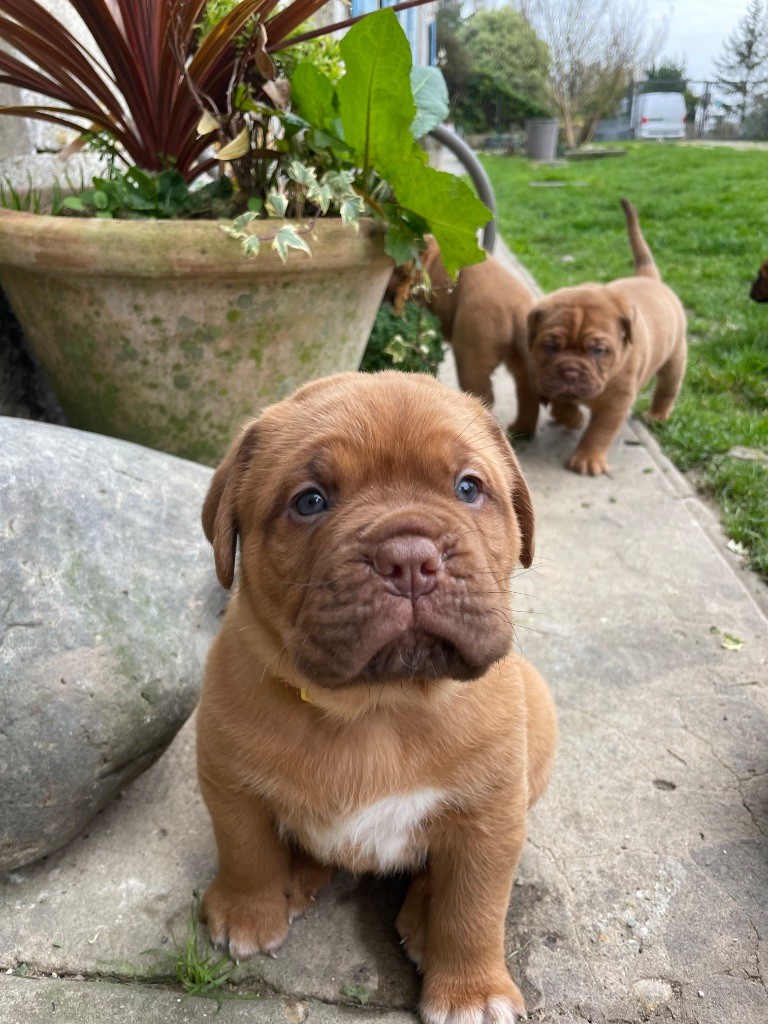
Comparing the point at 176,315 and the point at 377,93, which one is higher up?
the point at 377,93

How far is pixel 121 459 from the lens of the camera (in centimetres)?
288

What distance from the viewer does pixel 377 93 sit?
3.15 meters

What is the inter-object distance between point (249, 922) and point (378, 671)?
3.03 feet

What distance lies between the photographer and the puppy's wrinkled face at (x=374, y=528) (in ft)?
5.18

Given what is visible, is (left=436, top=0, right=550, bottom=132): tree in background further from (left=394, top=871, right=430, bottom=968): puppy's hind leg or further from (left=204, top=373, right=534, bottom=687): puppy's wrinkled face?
(left=394, top=871, right=430, bottom=968): puppy's hind leg

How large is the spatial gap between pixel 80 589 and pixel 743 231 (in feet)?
35.2

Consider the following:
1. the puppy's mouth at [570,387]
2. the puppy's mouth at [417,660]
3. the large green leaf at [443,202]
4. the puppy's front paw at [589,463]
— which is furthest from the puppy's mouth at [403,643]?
the puppy's front paw at [589,463]

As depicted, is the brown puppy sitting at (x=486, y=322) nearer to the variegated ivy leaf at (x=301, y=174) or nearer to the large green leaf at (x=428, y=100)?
the large green leaf at (x=428, y=100)

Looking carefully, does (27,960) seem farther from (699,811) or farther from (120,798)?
(699,811)

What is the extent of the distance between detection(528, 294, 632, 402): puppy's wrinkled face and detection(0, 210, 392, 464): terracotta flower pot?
1504 mm

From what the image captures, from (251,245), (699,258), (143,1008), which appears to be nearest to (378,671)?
(143,1008)

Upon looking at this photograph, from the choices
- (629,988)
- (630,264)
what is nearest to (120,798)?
(629,988)

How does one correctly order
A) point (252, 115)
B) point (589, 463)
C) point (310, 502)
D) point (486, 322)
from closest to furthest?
point (310, 502), point (252, 115), point (589, 463), point (486, 322)

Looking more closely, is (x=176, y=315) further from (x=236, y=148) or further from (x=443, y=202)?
(x=443, y=202)
